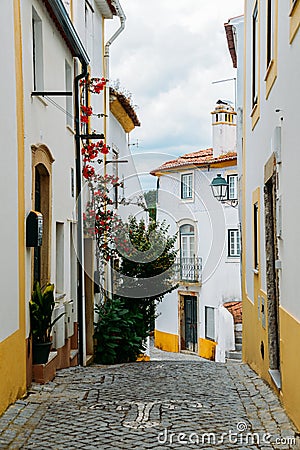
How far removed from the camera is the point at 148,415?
7.61m

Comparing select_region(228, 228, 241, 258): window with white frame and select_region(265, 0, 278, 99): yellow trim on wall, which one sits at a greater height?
select_region(265, 0, 278, 99): yellow trim on wall

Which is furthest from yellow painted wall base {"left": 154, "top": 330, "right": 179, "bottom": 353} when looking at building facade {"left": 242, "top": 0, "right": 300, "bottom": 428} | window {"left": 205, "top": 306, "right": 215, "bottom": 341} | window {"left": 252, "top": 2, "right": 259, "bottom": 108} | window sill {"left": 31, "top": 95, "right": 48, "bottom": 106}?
window sill {"left": 31, "top": 95, "right": 48, "bottom": 106}

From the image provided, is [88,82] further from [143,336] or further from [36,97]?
[143,336]

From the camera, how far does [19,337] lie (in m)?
8.39

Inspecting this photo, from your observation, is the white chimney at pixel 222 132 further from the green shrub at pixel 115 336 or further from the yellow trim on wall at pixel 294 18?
the yellow trim on wall at pixel 294 18

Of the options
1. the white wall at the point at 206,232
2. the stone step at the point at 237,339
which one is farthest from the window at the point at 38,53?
the white wall at the point at 206,232

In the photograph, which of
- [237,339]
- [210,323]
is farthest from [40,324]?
[210,323]

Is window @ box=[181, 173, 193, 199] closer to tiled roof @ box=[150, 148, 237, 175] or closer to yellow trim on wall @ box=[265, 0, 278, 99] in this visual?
tiled roof @ box=[150, 148, 237, 175]

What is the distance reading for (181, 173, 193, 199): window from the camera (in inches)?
1303

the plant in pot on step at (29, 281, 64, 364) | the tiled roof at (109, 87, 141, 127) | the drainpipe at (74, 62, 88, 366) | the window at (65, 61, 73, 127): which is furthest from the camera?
the tiled roof at (109, 87, 141, 127)

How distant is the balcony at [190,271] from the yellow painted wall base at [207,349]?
8.79 feet

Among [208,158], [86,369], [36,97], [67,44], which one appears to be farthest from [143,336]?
[208,158]

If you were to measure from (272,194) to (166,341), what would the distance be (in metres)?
25.3

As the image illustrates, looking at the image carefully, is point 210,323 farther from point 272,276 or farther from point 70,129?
point 272,276
